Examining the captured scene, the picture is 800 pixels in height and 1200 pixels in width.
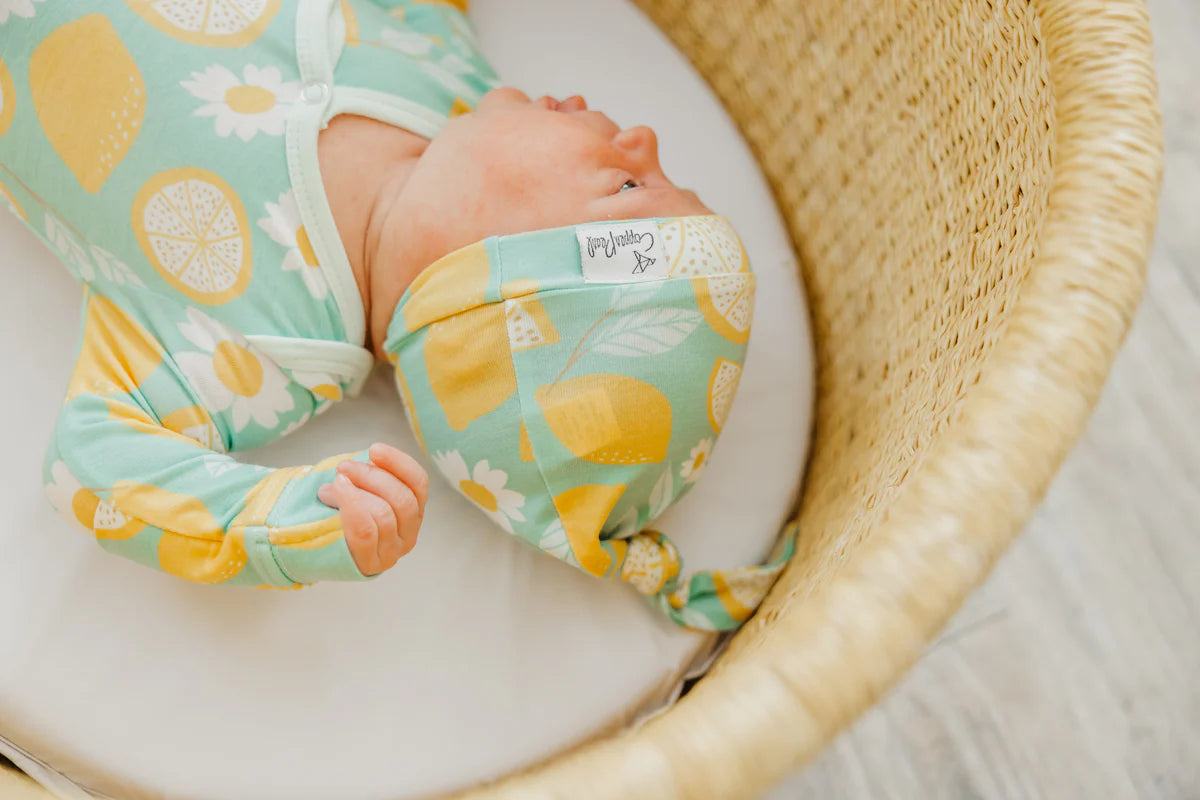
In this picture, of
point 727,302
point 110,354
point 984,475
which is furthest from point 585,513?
point 110,354

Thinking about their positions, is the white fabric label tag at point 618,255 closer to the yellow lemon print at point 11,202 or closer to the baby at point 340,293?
the baby at point 340,293

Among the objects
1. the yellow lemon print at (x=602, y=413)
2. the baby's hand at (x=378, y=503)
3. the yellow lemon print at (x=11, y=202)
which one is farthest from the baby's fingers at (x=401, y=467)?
the yellow lemon print at (x=11, y=202)

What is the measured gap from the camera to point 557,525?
2.29 ft

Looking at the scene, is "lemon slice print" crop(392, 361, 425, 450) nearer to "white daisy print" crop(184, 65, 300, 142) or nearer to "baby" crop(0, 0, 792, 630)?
"baby" crop(0, 0, 792, 630)

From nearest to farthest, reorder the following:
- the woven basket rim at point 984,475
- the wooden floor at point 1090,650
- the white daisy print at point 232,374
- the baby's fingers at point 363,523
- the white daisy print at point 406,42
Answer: the woven basket rim at point 984,475 < the baby's fingers at point 363,523 < the white daisy print at point 232,374 < the white daisy print at point 406,42 < the wooden floor at point 1090,650

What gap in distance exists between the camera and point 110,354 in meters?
0.73

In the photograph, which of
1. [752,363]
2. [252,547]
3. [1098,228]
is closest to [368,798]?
[252,547]

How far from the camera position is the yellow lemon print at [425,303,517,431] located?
683 mm

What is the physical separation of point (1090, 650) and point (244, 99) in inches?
40.9

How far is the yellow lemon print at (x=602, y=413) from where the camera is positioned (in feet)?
2.20

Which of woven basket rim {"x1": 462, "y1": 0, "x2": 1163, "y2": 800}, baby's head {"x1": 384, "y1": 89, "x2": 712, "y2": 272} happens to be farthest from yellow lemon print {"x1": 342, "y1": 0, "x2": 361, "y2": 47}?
woven basket rim {"x1": 462, "y1": 0, "x2": 1163, "y2": 800}

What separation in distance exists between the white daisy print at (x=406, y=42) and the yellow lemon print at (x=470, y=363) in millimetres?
309

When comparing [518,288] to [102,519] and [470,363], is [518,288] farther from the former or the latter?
[102,519]

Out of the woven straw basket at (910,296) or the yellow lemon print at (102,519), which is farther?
the yellow lemon print at (102,519)
